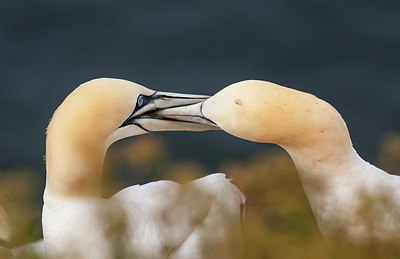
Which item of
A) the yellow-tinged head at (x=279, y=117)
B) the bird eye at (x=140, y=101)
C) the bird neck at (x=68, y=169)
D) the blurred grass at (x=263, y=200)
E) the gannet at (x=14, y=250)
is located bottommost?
the bird neck at (x=68, y=169)

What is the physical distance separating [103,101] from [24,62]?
159 inches

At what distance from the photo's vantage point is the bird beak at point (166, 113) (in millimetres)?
5129

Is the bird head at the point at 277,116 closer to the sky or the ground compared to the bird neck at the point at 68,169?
closer to the sky

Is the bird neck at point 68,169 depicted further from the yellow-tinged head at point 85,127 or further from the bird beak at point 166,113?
the bird beak at point 166,113

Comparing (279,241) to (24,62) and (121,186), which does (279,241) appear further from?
(24,62)

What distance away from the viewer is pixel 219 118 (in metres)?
4.36

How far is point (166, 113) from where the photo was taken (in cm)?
528

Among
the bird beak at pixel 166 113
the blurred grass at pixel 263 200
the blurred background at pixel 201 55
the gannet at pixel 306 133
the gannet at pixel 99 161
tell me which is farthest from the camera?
the blurred background at pixel 201 55

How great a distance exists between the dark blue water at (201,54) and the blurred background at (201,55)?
11mm

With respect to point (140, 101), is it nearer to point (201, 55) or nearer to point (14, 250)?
point (14, 250)

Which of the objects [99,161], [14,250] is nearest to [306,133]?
[99,161]

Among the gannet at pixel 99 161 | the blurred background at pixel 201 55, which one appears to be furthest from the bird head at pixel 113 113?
the blurred background at pixel 201 55

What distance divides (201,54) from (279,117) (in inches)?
179

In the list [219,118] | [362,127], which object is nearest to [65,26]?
[362,127]
